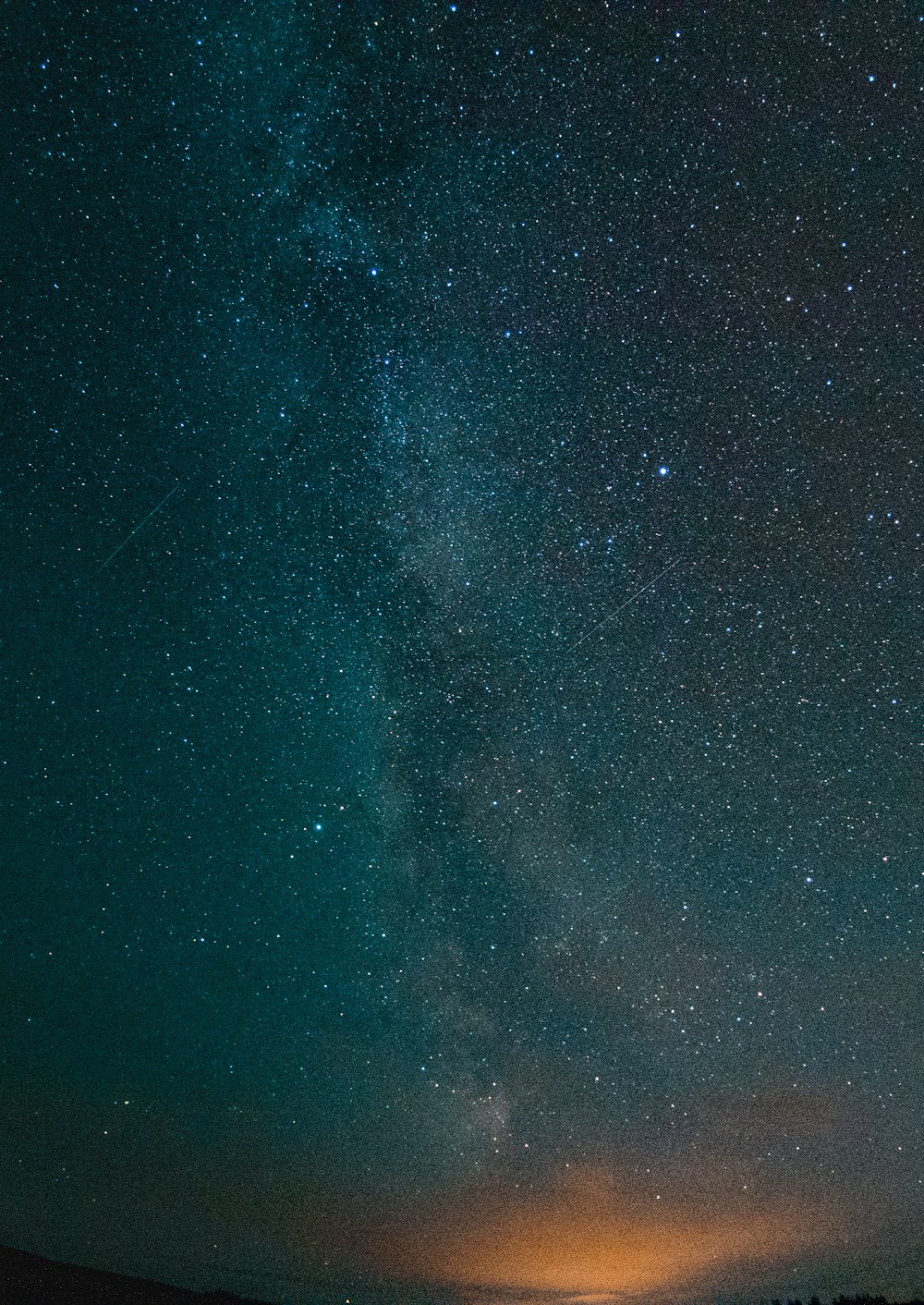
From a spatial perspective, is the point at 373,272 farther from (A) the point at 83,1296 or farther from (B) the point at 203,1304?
(B) the point at 203,1304

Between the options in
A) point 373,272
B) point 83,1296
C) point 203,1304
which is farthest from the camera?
point 203,1304

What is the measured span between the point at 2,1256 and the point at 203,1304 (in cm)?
584

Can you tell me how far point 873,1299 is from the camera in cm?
2581

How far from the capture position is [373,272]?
396 inches

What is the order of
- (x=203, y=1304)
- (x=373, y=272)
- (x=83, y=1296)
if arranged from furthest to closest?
(x=203, y=1304)
(x=83, y=1296)
(x=373, y=272)

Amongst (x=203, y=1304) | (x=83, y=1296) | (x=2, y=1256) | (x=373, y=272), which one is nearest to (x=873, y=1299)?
(x=203, y=1304)

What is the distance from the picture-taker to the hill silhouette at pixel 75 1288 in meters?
18.4

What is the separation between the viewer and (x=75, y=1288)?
808 inches

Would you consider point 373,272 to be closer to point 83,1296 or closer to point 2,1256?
point 83,1296

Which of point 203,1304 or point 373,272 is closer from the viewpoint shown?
point 373,272

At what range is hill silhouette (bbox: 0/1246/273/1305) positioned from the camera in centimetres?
1844

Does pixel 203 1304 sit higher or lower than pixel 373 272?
lower

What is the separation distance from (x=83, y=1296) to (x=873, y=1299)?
21455 millimetres

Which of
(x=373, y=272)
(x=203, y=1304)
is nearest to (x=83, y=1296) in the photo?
(x=203, y=1304)
